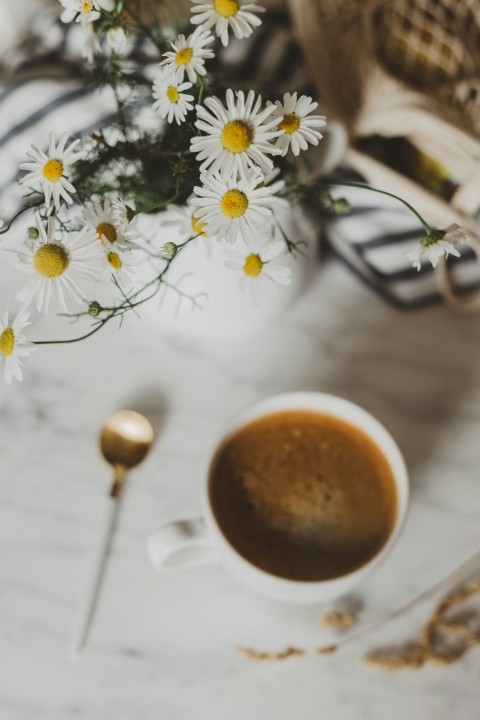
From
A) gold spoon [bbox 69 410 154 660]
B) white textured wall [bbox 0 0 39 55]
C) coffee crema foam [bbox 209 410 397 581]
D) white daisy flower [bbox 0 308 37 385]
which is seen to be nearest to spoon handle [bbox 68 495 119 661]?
gold spoon [bbox 69 410 154 660]

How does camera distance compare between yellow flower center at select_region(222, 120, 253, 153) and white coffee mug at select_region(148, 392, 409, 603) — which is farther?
white coffee mug at select_region(148, 392, 409, 603)

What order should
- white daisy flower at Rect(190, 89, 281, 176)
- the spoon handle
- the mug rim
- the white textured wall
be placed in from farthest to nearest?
1. the white textured wall
2. the spoon handle
3. the mug rim
4. white daisy flower at Rect(190, 89, 281, 176)

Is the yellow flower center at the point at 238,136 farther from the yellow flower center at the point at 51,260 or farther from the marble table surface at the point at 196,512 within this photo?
the marble table surface at the point at 196,512

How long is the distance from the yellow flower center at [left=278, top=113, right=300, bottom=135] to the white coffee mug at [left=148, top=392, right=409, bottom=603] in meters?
0.24

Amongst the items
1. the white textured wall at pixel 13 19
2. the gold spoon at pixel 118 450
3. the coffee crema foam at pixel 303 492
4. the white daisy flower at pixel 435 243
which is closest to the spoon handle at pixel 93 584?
the gold spoon at pixel 118 450

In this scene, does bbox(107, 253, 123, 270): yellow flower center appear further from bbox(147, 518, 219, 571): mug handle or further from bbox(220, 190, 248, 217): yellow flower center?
bbox(147, 518, 219, 571): mug handle

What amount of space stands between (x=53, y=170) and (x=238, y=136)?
0.10 m

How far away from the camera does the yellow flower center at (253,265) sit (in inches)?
17.9

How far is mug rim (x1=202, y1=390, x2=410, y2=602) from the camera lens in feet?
1.60

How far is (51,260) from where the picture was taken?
1.23 ft

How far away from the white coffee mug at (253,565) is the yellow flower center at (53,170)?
248 mm

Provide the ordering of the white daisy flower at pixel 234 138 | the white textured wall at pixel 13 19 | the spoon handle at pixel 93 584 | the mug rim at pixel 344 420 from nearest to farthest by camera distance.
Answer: the white daisy flower at pixel 234 138, the mug rim at pixel 344 420, the spoon handle at pixel 93 584, the white textured wall at pixel 13 19

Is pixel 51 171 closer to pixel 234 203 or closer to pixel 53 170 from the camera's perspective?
pixel 53 170

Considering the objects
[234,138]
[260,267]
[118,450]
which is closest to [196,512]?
[118,450]
